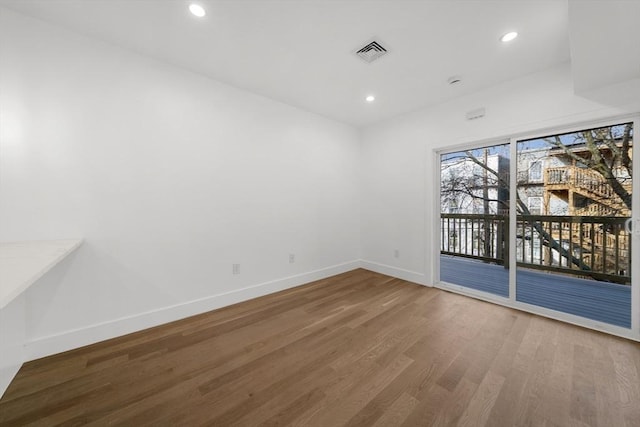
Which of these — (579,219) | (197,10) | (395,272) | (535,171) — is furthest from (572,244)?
(197,10)

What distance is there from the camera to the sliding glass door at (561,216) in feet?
7.30

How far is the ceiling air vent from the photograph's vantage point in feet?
6.77

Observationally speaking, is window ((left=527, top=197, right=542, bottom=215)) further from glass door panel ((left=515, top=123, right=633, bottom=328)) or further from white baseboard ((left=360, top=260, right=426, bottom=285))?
white baseboard ((left=360, top=260, right=426, bottom=285))

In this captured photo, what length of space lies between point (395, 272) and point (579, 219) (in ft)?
7.25

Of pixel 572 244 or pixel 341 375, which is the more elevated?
pixel 572 244

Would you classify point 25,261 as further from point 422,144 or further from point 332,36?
point 422,144

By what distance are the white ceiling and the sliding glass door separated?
919 millimetres

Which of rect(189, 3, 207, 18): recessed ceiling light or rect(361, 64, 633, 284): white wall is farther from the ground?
rect(189, 3, 207, 18): recessed ceiling light

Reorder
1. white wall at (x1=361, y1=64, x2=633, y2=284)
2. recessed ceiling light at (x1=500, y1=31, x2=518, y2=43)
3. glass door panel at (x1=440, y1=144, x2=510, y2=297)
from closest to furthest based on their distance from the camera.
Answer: recessed ceiling light at (x1=500, y1=31, x2=518, y2=43)
white wall at (x1=361, y1=64, x2=633, y2=284)
glass door panel at (x1=440, y1=144, x2=510, y2=297)

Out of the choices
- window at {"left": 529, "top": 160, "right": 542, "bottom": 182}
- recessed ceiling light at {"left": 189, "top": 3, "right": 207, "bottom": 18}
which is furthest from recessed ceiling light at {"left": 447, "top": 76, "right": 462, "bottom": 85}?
recessed ceiling light at {"left": 189, "top": 3, "right": 207, "bottom": 18}

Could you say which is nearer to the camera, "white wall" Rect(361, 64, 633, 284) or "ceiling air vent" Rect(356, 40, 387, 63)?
"ceiling air vent" Rect(356, 40, 387, 63)

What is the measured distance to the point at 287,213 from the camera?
3281 mm

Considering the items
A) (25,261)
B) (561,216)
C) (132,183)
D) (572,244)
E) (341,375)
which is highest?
(132,183)

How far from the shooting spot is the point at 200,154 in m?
2.53
